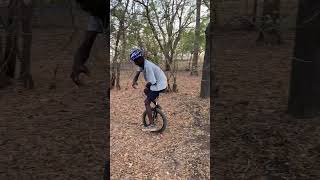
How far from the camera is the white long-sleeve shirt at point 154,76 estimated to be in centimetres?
680

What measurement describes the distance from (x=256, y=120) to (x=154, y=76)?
1.76 metres

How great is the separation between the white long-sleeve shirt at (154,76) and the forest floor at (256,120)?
1074 millimetres

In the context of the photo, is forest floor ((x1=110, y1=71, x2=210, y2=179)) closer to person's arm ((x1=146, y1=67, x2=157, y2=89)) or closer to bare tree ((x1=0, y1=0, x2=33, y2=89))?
person's arm ((x1=146, y1=67, x2=157, y2=89))

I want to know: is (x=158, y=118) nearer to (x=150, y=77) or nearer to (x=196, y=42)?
(x=150, y=77)

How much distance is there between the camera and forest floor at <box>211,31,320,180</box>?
5.32 metres

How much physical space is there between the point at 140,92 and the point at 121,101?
4.12 ft

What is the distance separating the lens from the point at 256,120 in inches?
280

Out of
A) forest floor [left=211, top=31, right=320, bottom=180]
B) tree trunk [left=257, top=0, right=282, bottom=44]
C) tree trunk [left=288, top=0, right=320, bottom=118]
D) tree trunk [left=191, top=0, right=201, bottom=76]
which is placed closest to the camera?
forest floor [left=211, top=31, right=320, bottom=180]

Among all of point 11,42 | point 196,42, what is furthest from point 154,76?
point 196,42

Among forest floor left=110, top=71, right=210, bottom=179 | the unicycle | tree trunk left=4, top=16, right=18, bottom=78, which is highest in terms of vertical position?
tree trunk left=4, top=16, right=18, bottom=78

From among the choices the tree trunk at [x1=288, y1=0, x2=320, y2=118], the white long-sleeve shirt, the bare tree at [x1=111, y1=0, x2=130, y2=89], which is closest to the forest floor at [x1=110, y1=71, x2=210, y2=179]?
the white long-sleeve shirt

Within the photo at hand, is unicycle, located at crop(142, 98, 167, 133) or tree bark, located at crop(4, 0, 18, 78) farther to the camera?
tree bark, located at crop(4, 0, 18, 78)

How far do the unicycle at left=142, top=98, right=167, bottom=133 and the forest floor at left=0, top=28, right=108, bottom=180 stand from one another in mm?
714

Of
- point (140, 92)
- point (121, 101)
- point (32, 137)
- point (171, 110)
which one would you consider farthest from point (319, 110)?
point (140, 92)
